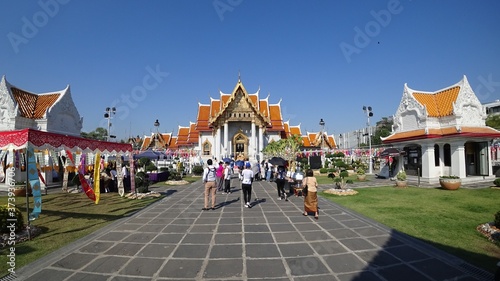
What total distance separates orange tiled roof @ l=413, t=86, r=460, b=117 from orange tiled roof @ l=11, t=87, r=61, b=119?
27319mm

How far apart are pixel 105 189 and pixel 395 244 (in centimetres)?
1419

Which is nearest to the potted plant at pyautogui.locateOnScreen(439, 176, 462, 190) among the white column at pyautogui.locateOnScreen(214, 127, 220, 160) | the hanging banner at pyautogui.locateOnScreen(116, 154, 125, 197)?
the hanging banner at pyautogui.locateOnScreen(116, 154, 125, 197)

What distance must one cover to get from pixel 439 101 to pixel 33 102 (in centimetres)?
3062

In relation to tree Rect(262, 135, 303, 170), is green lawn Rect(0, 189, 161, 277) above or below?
below

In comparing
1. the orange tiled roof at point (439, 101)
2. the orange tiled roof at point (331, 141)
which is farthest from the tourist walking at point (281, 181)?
the orange tiled roof at point (331, 141)

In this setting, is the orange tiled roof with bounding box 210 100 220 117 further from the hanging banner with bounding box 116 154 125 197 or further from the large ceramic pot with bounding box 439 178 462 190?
the large ceramic pot with bounding box 439 178 462 190

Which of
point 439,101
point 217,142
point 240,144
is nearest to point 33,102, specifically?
point 217,142

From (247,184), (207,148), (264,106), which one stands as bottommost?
(247,184)

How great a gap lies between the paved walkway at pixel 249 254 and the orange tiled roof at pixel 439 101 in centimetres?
1479

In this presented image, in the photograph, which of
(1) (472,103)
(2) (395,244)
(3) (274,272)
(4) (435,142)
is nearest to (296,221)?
(2) (395,244)

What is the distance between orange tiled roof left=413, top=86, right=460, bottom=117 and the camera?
1788 cm

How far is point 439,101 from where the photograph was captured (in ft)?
62.6

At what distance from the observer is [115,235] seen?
6.38 m

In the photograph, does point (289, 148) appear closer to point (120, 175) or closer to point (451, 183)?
point (451, 183)
